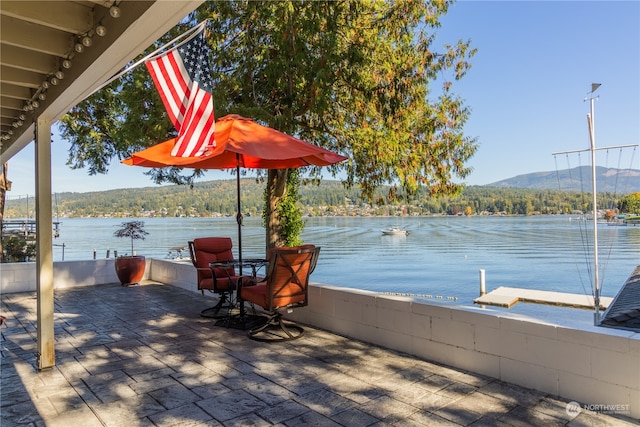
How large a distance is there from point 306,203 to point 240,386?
703 cm

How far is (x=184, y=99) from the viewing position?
2764 millimetres

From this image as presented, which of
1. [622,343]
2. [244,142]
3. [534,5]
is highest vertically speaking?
[534,5]

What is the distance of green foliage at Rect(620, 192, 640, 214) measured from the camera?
2113cm

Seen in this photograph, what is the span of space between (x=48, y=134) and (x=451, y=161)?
676cm

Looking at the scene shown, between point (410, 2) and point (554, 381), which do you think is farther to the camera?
point (410, 2)

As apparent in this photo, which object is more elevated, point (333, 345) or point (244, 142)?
point (244, 142)

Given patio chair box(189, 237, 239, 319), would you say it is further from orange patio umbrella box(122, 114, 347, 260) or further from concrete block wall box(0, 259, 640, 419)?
orange patio umbrella box(122, 114, 347, 260)

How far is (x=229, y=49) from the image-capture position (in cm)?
669

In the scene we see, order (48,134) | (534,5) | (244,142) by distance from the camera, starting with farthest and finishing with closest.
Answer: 1. (534,5)
2. (244,142)
3. (48,134)

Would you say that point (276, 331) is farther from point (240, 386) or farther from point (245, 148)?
point (245, 148)

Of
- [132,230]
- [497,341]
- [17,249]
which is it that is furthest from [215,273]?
[17,249]

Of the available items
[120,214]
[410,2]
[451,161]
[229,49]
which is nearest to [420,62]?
[410,2]

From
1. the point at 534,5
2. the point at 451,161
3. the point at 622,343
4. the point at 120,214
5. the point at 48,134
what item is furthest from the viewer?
the point at 120,214

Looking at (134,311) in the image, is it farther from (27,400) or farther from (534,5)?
(534,5)
